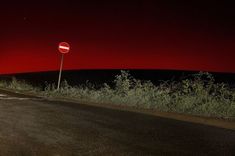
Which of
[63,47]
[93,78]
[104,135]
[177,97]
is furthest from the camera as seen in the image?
[93,78]

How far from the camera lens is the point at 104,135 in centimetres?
957

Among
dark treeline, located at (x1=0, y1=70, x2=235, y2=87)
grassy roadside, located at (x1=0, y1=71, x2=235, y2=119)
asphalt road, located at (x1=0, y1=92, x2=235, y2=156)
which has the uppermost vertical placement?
dark treeline, located at (x1=0, y1=70, x2=235, y2=87)

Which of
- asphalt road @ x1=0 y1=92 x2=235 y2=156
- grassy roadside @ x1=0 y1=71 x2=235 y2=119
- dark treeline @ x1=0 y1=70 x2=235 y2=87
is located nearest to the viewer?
asphalt road @ x1=0 y1=92 x2=235 y2=156

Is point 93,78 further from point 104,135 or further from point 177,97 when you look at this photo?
point 104,135

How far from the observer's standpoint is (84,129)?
34.0 feet


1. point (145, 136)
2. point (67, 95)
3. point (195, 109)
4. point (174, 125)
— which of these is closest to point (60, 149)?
point (145, 136)

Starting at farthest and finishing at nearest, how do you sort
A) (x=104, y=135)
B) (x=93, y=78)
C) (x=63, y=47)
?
1. (x=93, y=78)
2. (x=63, y=47)
3. (x=104, y=135)

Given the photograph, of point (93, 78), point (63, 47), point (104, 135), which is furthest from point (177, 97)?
point (93, 78)

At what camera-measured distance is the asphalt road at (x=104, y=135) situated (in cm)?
809

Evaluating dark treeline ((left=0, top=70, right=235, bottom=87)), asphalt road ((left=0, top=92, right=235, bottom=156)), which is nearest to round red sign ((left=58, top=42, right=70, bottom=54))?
dark treeline ((left=0, top=70, right=235, bottom=87))

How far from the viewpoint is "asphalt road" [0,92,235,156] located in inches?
318

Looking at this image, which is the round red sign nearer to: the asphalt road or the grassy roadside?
the grassy roadside

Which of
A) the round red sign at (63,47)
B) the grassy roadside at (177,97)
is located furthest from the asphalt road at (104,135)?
the round red sign at (63,47)

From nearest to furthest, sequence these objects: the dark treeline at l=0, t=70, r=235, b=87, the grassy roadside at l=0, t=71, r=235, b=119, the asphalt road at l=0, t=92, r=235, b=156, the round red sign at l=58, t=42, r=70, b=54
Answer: the asphalt road at l=0, t=92, r=235, b=156 → the grassy roadside at l=0, t=71, r=235, b=119 → the round red sign at l=58, t=42, r=70, b=54 → the dark treeline at l=0, t=70, r=235, b=87
